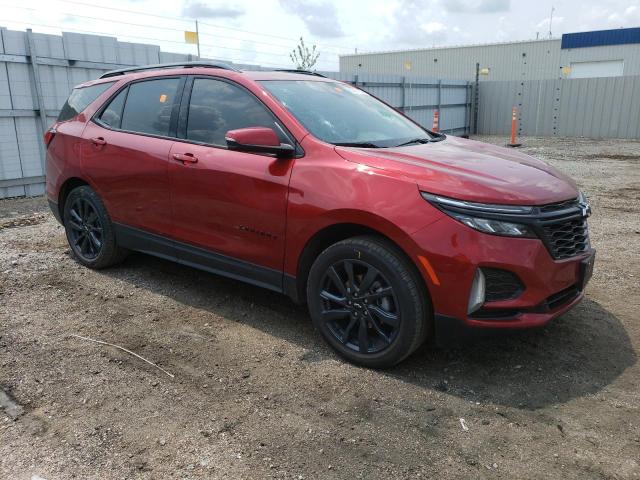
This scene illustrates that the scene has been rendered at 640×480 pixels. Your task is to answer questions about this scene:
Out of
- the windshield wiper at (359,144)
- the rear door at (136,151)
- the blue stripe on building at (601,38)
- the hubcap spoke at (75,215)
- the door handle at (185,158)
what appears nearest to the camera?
the windshield wiper at (359,144)

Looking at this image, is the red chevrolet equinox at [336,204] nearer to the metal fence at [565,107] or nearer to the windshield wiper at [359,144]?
the windshield wiper at [359,144]

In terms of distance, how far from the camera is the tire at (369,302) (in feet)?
10.0

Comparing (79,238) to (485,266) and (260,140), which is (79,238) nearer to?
(260,140)

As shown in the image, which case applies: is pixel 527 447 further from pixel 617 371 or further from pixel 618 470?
pixel 617 371

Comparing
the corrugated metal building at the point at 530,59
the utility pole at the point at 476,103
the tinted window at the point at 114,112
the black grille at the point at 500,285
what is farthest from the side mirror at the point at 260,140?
the corrugated metal building at the point at 530,59

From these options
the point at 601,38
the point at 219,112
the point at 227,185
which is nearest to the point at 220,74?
the point at 219,112

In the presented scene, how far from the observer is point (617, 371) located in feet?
10.8

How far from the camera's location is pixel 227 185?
12.3 ft

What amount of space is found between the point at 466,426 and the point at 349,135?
1980mm

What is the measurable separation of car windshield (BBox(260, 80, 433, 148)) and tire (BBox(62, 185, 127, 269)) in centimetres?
202

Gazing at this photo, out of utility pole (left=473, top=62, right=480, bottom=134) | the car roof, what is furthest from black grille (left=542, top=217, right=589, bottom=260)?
utility pole (left=473, top=62, right=480, bottom=134)

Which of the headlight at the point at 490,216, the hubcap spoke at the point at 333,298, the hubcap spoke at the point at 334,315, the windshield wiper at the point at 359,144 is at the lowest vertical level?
the hubcap spoke at the point at 334,315

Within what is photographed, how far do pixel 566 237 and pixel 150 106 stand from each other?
3.28 metres

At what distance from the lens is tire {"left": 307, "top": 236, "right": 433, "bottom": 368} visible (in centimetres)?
305
